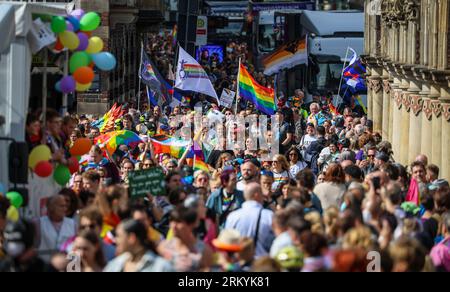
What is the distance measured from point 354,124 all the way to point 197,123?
3.73 metres

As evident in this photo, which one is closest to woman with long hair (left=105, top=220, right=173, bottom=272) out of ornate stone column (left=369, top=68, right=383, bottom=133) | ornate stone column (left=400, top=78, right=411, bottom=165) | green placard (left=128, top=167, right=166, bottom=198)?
green placard (left=128, top=167, right=166, bottom=198)

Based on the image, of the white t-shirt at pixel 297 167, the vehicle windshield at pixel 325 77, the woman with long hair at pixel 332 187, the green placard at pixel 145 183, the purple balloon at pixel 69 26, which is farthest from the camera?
the vehicle windshield at pixel 325 77

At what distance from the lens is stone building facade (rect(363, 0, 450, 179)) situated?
87.9 feet

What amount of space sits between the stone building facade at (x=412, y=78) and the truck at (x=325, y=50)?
4283mm

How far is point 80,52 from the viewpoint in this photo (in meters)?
16.6

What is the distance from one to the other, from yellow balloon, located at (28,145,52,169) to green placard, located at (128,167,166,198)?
0.87 meters

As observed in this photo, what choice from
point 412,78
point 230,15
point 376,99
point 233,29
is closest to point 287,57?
point 376,99

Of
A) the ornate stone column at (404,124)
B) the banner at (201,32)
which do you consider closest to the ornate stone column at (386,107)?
the ornate stone column at (404,124)

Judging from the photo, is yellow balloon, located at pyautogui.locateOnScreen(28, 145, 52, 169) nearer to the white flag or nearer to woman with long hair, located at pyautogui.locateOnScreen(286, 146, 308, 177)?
woman with long hair, located at pyautogui.locateOnScreen(286, 146, 308, 177)

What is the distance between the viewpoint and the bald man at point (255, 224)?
1406cm

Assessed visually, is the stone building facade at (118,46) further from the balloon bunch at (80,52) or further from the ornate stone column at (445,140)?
the balloon bunch at (80,52)

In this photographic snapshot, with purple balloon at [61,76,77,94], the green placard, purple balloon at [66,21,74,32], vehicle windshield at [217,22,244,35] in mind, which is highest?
vehicle windshield at [217,22,244,35]

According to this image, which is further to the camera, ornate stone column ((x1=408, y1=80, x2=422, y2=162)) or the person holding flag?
the person holding flag

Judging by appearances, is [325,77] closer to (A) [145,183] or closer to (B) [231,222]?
(A) [145,183]
